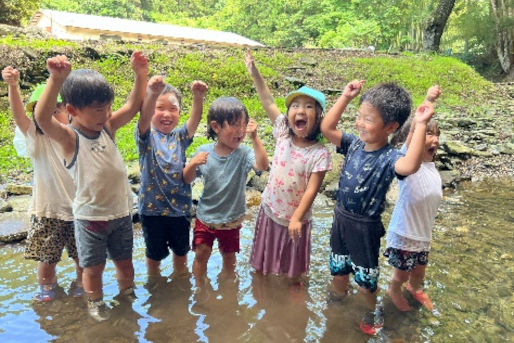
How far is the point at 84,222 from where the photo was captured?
8.99 ft

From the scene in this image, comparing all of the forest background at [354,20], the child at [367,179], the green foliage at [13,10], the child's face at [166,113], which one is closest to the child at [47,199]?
the child's face at [166,113]

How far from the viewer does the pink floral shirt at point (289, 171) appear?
3.02 m

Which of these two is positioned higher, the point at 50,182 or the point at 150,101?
the point at 150,101

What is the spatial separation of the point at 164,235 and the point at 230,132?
98 centimetres

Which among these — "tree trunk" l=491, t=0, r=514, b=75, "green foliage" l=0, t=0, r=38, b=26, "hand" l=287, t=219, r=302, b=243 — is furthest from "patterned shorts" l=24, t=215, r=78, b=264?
"tree trunk" l=491, t=0, r=514, b=75

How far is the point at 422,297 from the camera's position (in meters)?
3.24

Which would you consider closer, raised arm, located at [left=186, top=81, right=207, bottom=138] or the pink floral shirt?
the pink floral shirt

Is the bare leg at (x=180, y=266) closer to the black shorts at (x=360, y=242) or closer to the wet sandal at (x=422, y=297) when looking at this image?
the black shorts at (x=360, y=242)

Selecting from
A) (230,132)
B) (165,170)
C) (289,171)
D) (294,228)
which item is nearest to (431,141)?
(289,171)

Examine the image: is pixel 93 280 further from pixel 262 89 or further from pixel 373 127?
pixel 373 127

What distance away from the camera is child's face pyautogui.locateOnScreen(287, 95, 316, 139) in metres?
3.01

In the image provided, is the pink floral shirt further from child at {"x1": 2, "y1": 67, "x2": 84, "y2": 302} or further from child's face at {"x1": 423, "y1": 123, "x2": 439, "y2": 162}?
child at {"x1": 2, "y1": 67, "x2": 84, "y2": 302}

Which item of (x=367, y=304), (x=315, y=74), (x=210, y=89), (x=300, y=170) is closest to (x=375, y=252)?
(x=367, y=304)

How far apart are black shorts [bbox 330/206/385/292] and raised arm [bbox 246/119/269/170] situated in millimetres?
635
